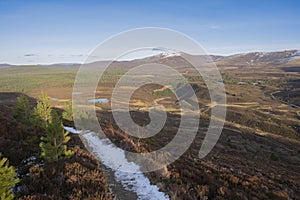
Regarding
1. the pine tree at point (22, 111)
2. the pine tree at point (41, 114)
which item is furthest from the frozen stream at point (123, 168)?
the pine tree at point (22, 111)

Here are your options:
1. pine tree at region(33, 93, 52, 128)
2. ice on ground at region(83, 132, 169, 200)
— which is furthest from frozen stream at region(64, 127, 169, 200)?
pine tree at region(33, 93, 52, 128)

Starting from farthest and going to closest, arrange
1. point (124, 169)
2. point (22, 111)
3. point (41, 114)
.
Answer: point (22, 111)
point (41, 114)
point (124, 169)

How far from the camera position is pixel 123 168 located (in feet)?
40.2

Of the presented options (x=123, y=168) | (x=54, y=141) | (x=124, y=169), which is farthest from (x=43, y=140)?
(x=124, y=169)

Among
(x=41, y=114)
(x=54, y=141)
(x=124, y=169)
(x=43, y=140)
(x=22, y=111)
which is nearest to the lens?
(x=54, y=141)

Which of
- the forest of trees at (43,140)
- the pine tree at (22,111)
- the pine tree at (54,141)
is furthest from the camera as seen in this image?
the pine tree at (22,111)

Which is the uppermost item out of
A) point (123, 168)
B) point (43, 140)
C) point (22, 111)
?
point (22, 111)

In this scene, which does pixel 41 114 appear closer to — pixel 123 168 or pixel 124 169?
pixel 123 168

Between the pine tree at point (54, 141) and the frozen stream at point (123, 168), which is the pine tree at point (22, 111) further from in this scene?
the pine tree at point (54, 141)

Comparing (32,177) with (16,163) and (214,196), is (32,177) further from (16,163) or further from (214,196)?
(214,196)

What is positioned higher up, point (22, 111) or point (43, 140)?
point (22, 111)

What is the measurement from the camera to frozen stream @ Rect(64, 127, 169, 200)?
923 centimetres

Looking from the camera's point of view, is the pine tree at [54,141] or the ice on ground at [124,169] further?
the pine tree at [54,141]

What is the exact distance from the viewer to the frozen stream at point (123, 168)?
9227 millimetres
